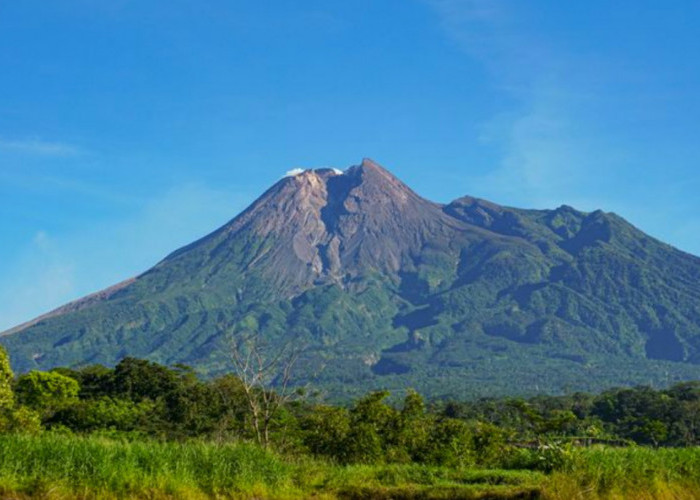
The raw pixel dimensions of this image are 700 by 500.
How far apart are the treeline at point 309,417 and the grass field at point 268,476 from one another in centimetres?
201

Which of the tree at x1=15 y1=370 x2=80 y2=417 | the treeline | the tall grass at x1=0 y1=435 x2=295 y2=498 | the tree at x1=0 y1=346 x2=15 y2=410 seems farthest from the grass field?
the tree at x1=15 y1=370 x2=80 y2=417

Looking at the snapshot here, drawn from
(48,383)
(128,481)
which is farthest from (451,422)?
(48,383)

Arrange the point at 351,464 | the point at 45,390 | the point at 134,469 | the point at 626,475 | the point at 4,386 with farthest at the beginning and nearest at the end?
the point at 45,390 → the point at 4,386 → the point at 351,464 → the point at 626,475 → the point at 134,469

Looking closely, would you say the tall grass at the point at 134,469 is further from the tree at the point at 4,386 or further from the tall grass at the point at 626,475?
the tree at the point at 4,386

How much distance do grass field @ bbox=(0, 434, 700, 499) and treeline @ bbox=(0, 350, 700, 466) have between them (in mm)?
2014

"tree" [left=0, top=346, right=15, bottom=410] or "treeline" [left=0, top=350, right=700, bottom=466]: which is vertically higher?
"tree" [left=0, top=346, right=15, bottom=410]

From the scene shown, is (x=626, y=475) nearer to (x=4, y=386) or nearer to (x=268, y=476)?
(x=268, y=476)

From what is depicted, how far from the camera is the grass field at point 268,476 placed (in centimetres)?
1050

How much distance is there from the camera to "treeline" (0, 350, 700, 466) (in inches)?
711

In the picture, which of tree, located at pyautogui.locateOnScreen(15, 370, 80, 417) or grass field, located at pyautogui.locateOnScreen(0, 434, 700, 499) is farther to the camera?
tree, located at pyautogui.locateOnScreen(15, 370, 80, 417)

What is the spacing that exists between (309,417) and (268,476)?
1043 centimetres

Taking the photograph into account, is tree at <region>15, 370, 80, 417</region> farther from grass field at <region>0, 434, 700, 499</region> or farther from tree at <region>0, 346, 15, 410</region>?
grass field at <region>0, 434, 700, 499</region>

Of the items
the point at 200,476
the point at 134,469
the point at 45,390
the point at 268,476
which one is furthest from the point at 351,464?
the point at 45,390

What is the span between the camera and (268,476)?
39.6ft
